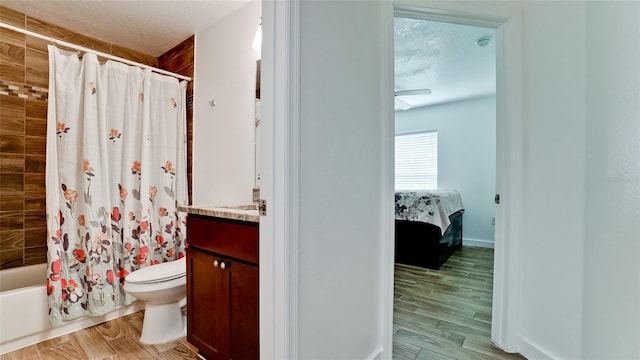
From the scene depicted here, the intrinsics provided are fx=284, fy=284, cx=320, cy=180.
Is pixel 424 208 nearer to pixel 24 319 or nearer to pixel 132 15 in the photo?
pixel 132 15

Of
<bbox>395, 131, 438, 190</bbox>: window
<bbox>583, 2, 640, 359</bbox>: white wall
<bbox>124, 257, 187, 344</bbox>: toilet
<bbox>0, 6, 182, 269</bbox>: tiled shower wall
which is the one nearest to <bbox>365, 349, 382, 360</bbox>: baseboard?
<bbox>583, 2, 640, 359</bbox>: white wall

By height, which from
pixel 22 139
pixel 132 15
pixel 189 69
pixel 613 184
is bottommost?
pixel 613 184

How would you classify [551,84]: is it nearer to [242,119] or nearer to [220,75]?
[242,119]

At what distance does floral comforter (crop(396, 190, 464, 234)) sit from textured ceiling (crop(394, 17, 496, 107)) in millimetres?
1461

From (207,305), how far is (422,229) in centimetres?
234

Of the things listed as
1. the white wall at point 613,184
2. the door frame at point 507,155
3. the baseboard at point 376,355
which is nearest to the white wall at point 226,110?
the door frame at point 507,155

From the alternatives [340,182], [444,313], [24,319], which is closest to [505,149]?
[340,182]

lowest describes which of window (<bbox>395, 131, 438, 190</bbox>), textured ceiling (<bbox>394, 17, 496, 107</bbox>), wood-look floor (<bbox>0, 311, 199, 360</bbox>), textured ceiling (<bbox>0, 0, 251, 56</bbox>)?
wood-look floor (<bbox>0, 311, 199, 360</bbox>)

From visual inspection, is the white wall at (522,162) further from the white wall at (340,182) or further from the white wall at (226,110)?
the white wall at (226,110)

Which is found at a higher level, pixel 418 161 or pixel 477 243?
pixel 418 161

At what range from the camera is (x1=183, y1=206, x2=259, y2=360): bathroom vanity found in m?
1.22

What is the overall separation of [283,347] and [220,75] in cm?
197

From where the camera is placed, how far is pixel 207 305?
144 centimetres

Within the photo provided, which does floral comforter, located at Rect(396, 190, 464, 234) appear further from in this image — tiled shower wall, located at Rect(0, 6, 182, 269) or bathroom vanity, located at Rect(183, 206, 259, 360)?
tiled shower wall, located at Rect(0, 6, 182, 269)
